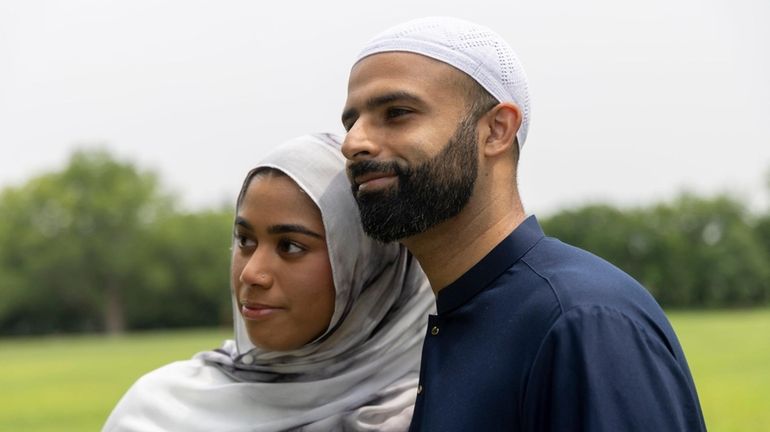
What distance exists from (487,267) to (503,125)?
0.39 meters

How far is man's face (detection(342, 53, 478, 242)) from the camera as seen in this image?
253cm

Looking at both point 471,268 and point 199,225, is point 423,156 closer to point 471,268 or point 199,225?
point 471,268

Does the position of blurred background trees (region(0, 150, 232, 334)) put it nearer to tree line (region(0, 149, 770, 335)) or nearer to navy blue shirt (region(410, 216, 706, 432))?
tree line (region(0, 149, 770, 335))

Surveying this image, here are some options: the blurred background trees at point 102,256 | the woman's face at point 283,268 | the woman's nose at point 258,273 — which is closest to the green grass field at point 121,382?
the woman's face at point 283,268

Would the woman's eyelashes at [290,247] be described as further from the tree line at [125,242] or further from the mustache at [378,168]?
the tree line at [125,242]

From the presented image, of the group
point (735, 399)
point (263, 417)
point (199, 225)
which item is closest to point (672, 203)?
point (199, 225)

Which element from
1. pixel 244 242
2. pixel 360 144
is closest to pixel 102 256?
pixel 244 242

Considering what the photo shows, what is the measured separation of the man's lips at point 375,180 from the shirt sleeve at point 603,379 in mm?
592

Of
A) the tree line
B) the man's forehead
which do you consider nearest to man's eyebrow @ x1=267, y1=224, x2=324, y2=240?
the man's forehead

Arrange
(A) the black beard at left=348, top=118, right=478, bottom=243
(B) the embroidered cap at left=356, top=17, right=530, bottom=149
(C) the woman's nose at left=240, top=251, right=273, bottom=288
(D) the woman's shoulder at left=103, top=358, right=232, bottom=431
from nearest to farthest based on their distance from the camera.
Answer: (A) the black beard at left=348, top=118, right=478, bottom=243 < (B) the embroidered cap at left=356, top=17, right=530, bottom=149 < (C) the woman's nose at left=240, top=251, right=273, bottom=288 < (D) the woman's shoulder at left=103, top=358, right=232, bottom=431

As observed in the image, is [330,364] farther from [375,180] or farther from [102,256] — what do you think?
[102,256]

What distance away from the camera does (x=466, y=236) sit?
2.65 m

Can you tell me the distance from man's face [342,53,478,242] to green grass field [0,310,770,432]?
43.4 feet

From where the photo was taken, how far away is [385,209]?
2.59 metres
